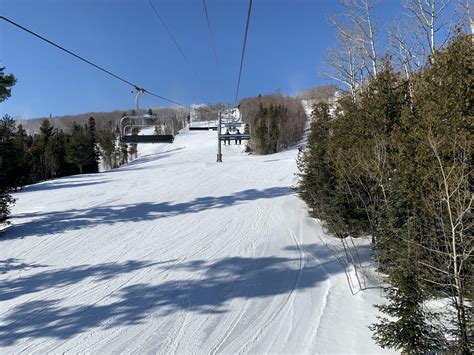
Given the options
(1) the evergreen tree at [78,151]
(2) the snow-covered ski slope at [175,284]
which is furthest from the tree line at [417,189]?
(1) the evergreen tree at [78,151]

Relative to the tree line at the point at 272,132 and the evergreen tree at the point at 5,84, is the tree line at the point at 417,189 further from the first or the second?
the tree line at the point at 272,132

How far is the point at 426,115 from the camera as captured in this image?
6.76 m

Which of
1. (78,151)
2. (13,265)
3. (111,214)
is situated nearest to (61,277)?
(13,265)

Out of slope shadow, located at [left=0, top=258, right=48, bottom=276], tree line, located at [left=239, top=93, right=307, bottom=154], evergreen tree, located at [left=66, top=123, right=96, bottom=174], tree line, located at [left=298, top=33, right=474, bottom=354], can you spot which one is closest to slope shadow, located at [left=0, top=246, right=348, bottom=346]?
slope shadow, located at [left=0, top=258, right=48, bottom=276]

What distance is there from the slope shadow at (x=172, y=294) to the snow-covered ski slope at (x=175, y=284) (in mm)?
24

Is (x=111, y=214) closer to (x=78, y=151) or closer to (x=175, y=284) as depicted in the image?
(x=175, y=284)

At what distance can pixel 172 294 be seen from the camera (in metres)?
6.77

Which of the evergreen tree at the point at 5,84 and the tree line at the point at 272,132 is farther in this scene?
the tree line at the point at 272,132

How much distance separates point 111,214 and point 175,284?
707 centimetres

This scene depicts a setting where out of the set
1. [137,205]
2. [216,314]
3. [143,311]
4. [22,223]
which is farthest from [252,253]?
[22,223]

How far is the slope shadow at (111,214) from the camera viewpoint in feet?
37.1

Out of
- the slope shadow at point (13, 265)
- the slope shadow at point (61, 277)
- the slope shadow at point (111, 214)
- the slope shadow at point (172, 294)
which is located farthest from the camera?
the slope shadow at point (111, 214)

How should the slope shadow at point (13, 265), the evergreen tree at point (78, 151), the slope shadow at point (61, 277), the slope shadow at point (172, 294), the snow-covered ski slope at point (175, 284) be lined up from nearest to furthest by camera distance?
the snow-covered ski slope at point (175, 284) < the slope shadow at point (172, 294) < the slope shadow at point (61, 277) < the slope shadow at point (13, 265) < the evergreen tree at point (78, 151)

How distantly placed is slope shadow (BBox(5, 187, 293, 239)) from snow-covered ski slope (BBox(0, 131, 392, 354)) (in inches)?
3.0
